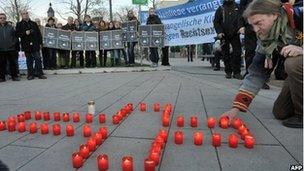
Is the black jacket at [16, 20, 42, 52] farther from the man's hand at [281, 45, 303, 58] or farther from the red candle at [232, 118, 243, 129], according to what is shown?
the man's hand at [281, 45, 303, 58]

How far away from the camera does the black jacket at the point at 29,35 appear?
45.4 feet

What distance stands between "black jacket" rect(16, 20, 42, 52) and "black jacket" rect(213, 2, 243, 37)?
590cm

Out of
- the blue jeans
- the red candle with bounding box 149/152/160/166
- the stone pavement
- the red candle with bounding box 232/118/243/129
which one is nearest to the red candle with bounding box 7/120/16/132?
the stone pavement

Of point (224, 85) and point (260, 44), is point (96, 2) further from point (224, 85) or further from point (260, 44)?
point (260, 44)

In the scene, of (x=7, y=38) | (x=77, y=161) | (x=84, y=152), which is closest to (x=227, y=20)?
(x=7, y=38)

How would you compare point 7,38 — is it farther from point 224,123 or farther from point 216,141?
point 216,141

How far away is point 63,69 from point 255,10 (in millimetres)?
13012

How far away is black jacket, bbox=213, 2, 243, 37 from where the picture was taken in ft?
37.7

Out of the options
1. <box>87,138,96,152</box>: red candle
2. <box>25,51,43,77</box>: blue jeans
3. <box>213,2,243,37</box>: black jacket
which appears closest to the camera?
<box>87,138,96,152</box>: red candle

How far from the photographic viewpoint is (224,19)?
11.7 metres

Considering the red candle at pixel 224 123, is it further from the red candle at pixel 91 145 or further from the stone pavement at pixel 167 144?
the red candle at pixel 91 145

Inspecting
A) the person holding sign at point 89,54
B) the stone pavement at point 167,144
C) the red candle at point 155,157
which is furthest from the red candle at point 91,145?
the person holding sign at point 89,54

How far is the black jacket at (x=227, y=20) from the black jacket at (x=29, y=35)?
5.90 metres

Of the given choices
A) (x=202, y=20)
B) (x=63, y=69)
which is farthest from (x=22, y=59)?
(x=202, y=20)
